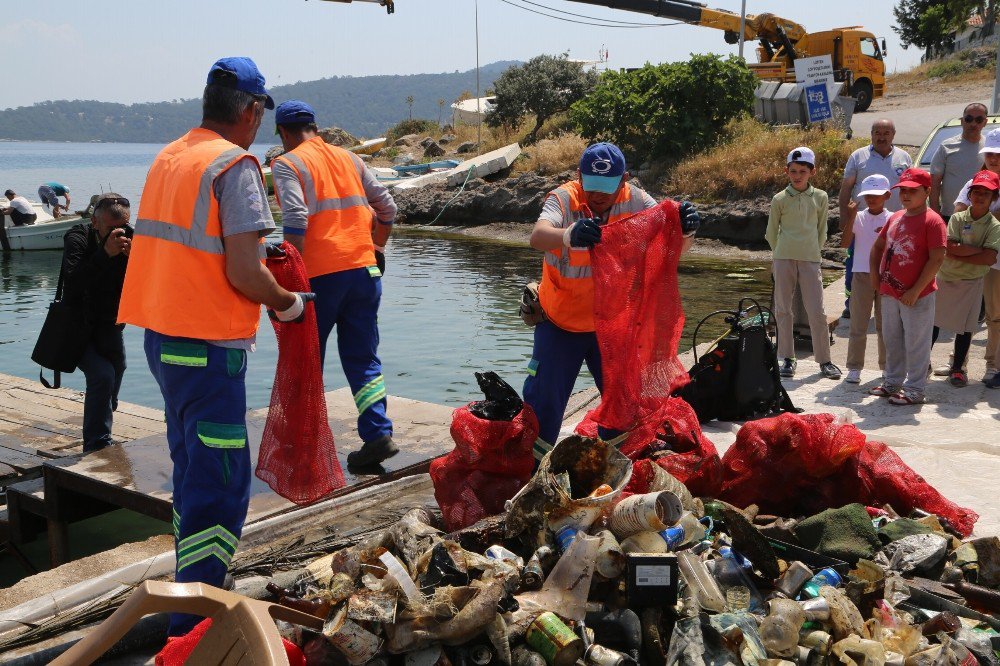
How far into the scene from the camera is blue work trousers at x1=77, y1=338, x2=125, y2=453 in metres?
6.23

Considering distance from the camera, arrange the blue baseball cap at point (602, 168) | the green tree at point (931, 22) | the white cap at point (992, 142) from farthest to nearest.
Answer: the green tree at point (931, 22)
the white cap at point (992, 142)
the blue baseball cap at point (602, 168)

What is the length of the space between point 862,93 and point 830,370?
91.8 ft

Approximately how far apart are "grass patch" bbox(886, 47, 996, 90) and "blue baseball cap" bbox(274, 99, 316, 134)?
38.5m

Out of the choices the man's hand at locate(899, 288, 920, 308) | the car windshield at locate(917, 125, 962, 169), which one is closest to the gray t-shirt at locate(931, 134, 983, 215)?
the car windshield at locate(917, 125, 962, 169)

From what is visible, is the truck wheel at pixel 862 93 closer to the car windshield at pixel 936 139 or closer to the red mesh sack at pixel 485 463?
the car windshield at pixel 936 139

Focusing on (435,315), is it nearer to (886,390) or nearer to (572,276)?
(886,390)

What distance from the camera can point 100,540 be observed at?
655 cm

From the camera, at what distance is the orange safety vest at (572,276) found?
15.4ft

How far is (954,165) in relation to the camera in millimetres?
8812

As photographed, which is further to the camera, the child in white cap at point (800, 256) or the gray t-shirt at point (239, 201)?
the child in white cap at point (800, 256)

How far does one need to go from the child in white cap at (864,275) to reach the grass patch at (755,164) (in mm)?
13256

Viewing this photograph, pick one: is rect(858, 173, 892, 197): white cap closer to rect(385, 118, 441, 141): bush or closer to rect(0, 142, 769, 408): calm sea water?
rect(0, 142, 769, 408): calm sea water

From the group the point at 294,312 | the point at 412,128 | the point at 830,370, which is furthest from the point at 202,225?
the point at 412,128

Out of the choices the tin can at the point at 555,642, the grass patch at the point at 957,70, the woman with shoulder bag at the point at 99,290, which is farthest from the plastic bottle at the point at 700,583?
the grass patch at the point at 957,70
